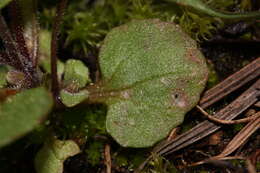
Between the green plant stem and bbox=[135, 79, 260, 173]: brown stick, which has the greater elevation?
the green plant stem

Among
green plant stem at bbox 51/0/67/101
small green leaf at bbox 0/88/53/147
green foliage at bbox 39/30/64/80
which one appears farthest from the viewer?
green foliage at bbox 39/30/64/80

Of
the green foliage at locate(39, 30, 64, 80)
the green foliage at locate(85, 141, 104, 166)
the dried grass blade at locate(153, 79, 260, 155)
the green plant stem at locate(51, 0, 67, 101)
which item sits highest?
the green plant stem at locate(51, 0, 67, 101)

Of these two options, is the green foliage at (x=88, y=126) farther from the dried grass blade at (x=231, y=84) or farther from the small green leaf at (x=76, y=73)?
the dried grass blade at (x=231, y=84)

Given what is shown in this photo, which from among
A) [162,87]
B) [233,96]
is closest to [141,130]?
[162,87]

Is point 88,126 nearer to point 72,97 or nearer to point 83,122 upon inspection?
point 83,122

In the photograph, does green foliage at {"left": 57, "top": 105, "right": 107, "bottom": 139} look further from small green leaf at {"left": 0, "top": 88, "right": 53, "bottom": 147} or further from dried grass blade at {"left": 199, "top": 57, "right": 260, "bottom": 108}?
small green leaf at {"left": 0, "top": 88, "right": 53, "bottom": 147}

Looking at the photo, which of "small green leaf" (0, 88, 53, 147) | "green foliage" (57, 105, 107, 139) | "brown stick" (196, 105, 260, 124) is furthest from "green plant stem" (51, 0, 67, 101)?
"brown stick" (196, 105, 260, 124)

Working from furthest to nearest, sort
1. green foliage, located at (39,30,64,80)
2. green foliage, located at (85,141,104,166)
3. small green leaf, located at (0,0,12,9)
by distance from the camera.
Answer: green foliage, located at (39,30,64,80) < green foliage, located at (85,141,104,166) < small green leaf, located at (0,0,12,9)

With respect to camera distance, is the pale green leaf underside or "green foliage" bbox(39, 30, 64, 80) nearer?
the pale green leaf underside
